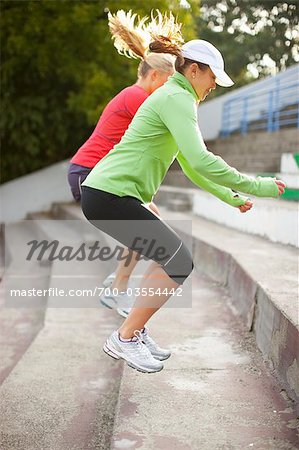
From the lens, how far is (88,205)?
9.71 ft

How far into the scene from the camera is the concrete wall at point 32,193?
13.4 m

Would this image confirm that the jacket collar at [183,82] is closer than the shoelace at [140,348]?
Yes

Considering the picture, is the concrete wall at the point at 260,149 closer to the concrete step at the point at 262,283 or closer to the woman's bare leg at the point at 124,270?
the concrete step at the point at 262,283

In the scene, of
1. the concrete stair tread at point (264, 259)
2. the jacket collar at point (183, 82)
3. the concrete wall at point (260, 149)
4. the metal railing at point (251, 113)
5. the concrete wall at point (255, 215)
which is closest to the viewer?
the jacket collar at point (183, 82)

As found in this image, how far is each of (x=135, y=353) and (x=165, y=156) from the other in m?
0.94

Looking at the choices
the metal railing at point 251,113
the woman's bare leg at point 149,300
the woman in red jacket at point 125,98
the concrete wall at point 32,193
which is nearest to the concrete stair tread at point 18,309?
the woman in red jacket at point 125,98

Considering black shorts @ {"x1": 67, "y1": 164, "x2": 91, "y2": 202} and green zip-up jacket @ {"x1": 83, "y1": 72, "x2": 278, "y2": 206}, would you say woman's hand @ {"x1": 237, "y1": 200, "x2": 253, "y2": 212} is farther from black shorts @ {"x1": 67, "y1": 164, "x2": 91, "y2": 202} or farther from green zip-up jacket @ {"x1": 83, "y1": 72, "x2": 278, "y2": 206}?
black shorts @ {"x1": 67, "y1": 164, "x2": 91, "y2": 202}

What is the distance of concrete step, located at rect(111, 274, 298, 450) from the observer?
235cm

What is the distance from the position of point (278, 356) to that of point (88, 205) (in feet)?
3.72

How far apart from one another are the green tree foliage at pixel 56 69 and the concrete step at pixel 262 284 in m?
6.11

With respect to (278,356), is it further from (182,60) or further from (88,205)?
(182,60)

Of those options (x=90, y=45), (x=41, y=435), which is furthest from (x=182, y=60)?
(x=90, y=45)

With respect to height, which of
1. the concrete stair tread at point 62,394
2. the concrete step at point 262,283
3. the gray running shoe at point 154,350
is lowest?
the concrete stair tread at point 62,394

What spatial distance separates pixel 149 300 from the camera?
293cm
